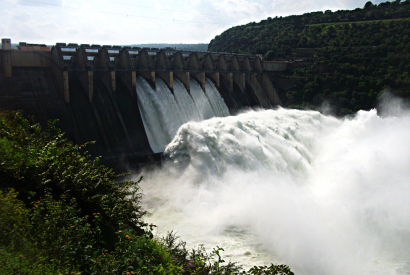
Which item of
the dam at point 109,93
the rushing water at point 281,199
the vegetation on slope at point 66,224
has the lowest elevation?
the vegetation on slope at point 66,224

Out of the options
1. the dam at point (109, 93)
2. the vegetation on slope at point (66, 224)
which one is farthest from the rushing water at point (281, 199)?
the vegetation on slope at point (66, 224)

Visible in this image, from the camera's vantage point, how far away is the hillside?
1841 inches

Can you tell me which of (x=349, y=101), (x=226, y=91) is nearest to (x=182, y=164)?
(x=226, y=91)

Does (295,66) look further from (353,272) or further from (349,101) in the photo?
→ (353,272)

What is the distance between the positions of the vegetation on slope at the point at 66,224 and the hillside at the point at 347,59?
39.1 meters

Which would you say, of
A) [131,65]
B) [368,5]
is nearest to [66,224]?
[131,65]

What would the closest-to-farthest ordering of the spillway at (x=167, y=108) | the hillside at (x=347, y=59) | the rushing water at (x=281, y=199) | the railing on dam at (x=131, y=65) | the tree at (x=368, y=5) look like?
the rushing water at (x=281, y=199)
the railing on dam at (x=131, y=65)
the spillway at (x=167, y=108)
the hillside at (x=347, y=59)
the tree at (x=368, y=5)

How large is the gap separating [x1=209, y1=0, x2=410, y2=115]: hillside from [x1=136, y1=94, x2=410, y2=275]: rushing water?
21104mm

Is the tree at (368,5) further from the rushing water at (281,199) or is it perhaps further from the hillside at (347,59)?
the rushing water at (281,199)

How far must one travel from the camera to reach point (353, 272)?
12.4m

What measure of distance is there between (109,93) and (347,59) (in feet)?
124

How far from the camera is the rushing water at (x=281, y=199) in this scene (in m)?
13.4

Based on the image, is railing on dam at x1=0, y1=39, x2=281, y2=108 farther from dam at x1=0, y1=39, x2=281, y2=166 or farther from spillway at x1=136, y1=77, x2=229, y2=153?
spillway at x1=136, y1=77, x2=229, y2=153

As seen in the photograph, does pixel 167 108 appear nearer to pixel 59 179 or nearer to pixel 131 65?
pixel 131 65
